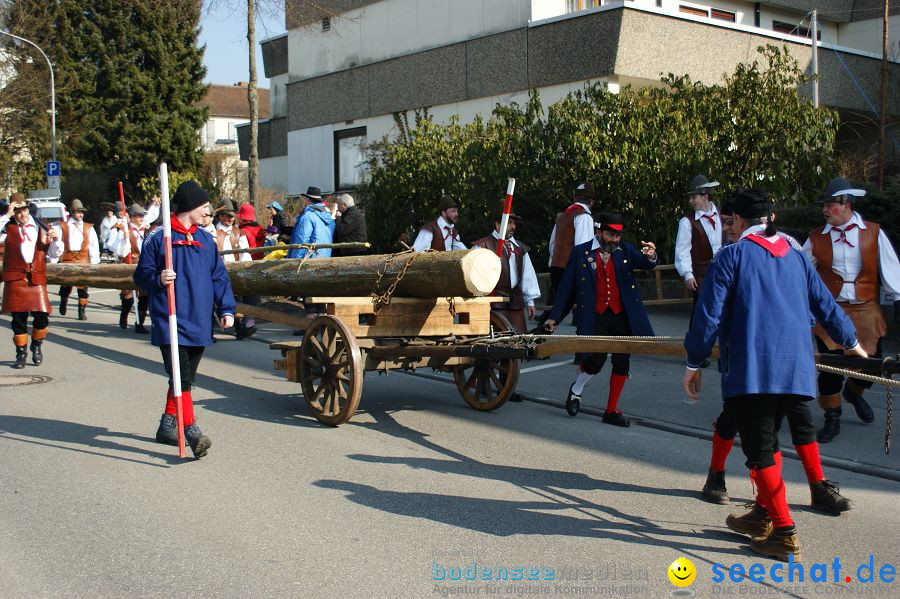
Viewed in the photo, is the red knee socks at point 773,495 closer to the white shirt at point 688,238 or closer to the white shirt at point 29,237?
the white shirt at point 688,238

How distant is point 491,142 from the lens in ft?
51.0

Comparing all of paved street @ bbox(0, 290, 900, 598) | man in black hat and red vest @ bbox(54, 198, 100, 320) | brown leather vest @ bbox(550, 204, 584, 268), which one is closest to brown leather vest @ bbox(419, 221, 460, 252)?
paved street @ bbox(0, 290, 900, 598)

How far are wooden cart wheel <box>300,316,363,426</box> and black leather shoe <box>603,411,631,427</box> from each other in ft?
6.68

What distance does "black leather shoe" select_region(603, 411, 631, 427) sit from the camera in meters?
7.70

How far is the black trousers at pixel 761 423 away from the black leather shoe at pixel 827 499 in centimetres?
75

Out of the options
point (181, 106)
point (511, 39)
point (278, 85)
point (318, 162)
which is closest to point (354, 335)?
point (511, 39)

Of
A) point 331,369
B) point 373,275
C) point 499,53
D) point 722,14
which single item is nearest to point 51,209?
point 499,53

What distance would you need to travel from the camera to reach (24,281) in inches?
418

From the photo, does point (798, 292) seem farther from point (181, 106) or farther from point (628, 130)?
point (181, 106)

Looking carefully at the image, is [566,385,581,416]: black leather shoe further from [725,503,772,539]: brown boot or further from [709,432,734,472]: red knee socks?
[725,503,772,539]: brown boot

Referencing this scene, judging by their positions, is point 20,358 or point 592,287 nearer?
point 592,287

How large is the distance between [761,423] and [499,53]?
17.0 m

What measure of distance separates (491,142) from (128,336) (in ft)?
20.7

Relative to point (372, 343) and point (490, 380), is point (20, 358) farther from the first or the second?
point (490, 380)
